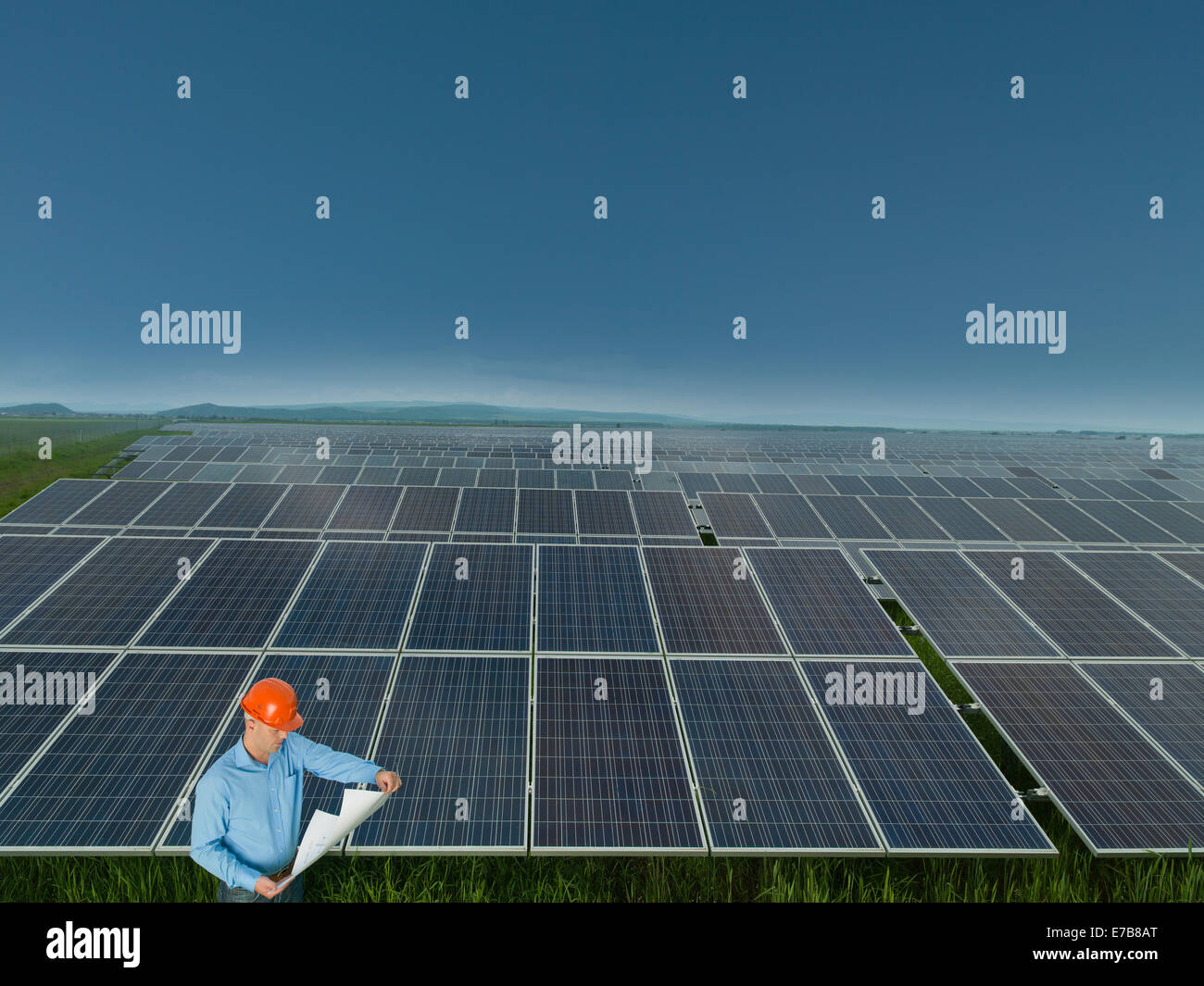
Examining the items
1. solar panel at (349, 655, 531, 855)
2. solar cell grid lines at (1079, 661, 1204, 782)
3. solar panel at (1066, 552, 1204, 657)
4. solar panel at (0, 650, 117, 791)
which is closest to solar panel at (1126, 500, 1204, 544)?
solar panel at (1066, 552, 1204, 657)

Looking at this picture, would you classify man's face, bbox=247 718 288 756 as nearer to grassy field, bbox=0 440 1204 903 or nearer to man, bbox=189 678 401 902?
man, bbox=189 678 401 902

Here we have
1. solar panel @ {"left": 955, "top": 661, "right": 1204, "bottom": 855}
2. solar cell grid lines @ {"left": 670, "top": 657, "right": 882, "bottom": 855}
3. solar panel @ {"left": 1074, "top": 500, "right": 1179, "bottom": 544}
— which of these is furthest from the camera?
solar panel @ {"left": 1074, "top": 500, "right": 1179, "bottom": 544}

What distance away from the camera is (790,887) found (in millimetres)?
7309

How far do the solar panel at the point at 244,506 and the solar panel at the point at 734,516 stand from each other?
14882 mm

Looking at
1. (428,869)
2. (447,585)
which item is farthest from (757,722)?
(447,585)

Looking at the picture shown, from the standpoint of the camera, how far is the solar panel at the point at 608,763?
23.9ft

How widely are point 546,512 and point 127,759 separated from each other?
1125cm

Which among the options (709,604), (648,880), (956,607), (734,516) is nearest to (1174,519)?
(956,607)

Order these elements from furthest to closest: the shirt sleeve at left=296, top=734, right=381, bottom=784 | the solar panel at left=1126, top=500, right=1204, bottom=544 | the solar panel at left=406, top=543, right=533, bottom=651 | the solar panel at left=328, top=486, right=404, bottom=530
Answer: the solar panel at left=1126, top=500, right=1204, bottom=544
the solar panel at left=328, top=486, right=404, bottom=530
the solar panel at left=406, top=543, right=533, bottom=651
the shirt sleeve at left=296, top=734, right=381, bottom=784

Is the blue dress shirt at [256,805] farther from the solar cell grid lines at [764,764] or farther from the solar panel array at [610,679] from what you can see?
the solar cell grid lines at [764,764]

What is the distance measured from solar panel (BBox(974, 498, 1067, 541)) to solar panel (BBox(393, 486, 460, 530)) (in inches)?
735

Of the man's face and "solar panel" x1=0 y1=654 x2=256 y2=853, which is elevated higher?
the man's face

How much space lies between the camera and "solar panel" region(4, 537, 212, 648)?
1005 centimetres

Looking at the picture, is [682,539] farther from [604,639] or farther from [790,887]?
[790,887]
